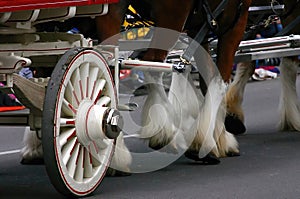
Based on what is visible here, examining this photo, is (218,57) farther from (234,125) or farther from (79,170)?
(79,170)

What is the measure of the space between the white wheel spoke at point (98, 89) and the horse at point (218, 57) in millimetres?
739

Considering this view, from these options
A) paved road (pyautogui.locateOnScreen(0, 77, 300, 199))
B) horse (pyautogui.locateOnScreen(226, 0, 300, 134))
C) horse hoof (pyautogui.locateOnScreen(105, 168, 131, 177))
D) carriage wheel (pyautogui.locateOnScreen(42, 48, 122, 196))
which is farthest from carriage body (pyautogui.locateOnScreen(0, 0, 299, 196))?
horse (pyautogui.locateOnScreen(226, 0, 300, 134))

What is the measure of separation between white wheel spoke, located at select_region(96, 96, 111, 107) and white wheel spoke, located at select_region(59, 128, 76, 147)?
335mm

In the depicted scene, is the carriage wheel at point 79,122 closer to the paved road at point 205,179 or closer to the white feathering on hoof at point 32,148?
the paved road at point 205,179

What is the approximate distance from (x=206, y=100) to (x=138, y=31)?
43.8 inches

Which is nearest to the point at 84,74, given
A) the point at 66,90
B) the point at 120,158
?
the point at 66,90

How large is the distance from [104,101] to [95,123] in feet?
0.95

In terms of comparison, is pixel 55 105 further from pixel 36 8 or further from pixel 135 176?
pixel 135 176

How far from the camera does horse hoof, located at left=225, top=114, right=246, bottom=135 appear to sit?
28.5 feet

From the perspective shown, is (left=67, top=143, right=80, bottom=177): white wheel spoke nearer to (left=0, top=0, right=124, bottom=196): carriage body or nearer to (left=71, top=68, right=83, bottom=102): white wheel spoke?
(left=0, top=0, right=124, bottom=196): carriage body

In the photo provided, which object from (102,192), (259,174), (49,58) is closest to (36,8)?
(49,58)

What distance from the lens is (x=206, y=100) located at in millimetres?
7078

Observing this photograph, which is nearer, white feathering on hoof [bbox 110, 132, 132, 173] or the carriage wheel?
the carriage wheel

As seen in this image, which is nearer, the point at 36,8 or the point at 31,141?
the point at 36,8
